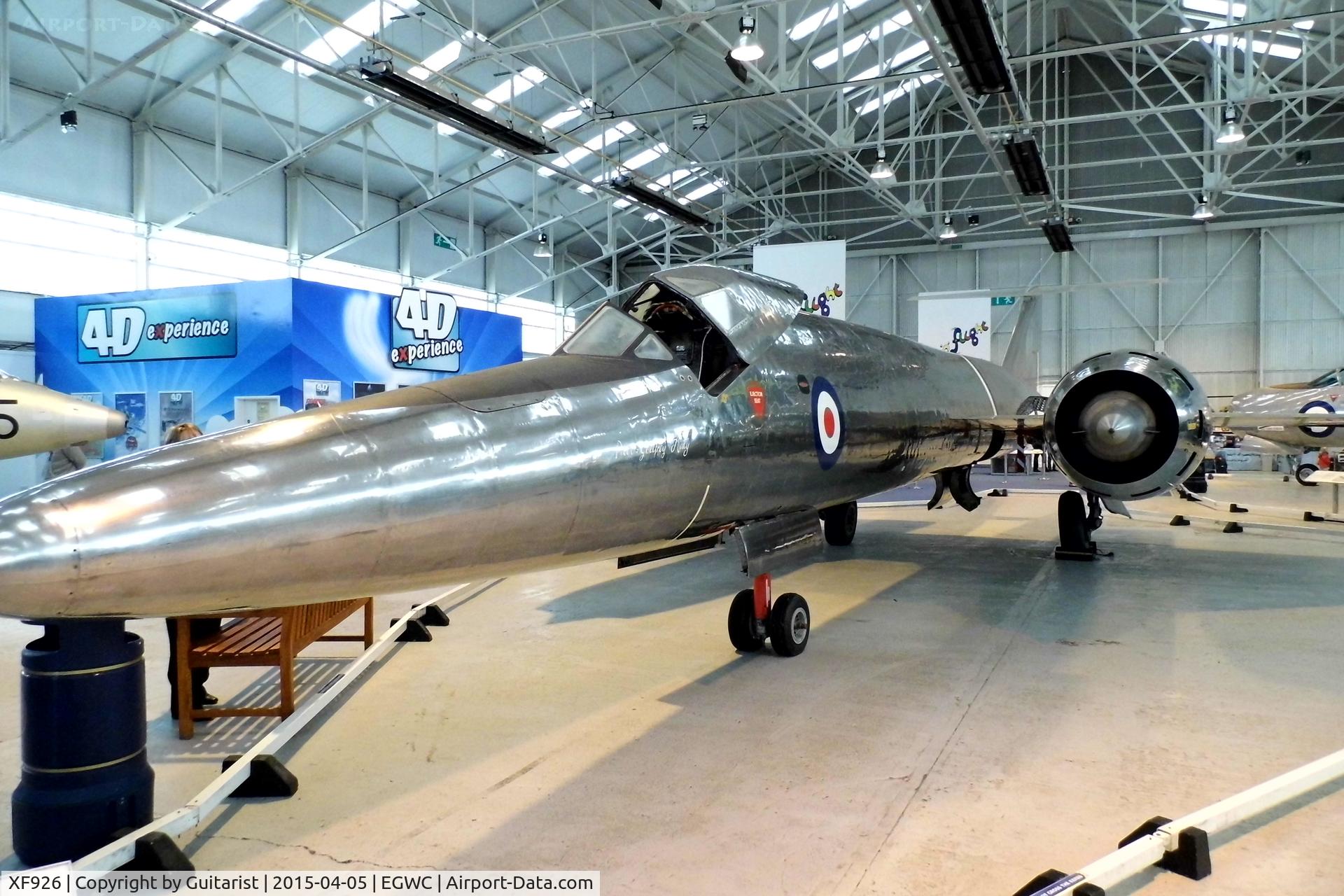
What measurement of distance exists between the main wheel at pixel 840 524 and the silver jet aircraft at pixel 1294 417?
4.02m

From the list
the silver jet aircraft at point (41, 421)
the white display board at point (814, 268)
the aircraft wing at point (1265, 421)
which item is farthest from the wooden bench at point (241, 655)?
the white display board at point (814, 268)

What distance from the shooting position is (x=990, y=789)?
11.5 ft

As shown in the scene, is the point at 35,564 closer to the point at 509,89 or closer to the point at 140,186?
the point at 509,89

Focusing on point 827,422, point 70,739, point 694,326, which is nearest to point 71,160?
point 694,326

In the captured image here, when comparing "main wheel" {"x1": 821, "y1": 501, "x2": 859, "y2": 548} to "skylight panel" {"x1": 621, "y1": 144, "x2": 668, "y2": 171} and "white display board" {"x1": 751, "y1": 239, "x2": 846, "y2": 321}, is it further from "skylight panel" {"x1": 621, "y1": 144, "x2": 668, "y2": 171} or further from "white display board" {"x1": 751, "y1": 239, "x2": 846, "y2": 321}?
"skylight panel" {"x1": 621, "y1": 144, "x2": 668, "y2": 171}

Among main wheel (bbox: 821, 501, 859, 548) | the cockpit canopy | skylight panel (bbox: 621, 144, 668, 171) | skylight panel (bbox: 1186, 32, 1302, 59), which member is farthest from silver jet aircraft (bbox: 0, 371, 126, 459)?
skylight panel (bbox: 1186, 32, 1302, 59)

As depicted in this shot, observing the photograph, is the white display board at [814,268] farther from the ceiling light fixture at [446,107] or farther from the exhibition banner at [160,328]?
the exhibition banner at [160,328]

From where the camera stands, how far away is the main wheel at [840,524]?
412 inches

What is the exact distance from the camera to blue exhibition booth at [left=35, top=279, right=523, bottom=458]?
12711mm

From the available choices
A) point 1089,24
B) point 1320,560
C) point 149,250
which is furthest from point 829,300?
point 1089,24

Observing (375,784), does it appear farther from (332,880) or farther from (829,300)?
(829,300)

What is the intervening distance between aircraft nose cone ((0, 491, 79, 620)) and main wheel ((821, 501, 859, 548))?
8864 millimetres

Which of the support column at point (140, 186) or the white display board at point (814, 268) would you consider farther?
the support column at point (140, 186)

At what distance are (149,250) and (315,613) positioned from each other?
53.5ft
